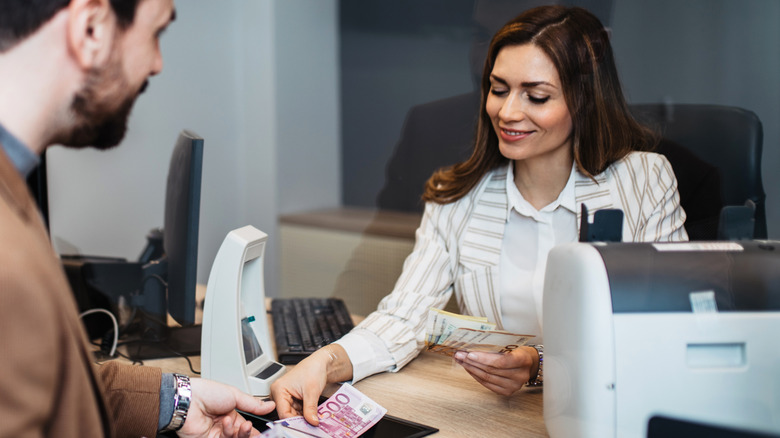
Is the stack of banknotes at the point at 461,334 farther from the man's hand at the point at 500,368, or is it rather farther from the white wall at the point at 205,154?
the white wall at the point at 205,154

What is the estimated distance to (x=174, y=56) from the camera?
151 cm

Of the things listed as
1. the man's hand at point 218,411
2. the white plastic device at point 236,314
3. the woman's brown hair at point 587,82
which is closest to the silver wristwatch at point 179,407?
the man's hand at point 218,411

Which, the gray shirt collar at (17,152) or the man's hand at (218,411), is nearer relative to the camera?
the gray shirt collar at (17,152)

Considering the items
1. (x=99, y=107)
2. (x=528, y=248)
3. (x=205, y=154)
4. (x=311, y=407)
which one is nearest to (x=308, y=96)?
(x=205, y=154)

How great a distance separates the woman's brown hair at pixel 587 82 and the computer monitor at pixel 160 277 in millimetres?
726

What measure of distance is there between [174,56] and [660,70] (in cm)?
106

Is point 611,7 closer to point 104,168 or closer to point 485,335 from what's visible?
point 485,335

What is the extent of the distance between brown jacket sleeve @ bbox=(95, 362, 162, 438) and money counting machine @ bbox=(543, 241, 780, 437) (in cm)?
64

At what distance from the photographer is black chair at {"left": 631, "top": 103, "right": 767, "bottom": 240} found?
4.15ft

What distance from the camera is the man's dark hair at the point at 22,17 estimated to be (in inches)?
26.5

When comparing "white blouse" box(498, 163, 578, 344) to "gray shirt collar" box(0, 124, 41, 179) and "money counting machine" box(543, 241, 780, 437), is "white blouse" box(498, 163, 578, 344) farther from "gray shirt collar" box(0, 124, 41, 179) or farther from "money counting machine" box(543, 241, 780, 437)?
"gray shirt collar" box(0, 124, 41, 179)

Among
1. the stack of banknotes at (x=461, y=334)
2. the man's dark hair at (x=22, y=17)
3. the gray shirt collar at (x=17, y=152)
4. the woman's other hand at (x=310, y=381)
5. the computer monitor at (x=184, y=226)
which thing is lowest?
the woman's other hand at (x=310, y=381)

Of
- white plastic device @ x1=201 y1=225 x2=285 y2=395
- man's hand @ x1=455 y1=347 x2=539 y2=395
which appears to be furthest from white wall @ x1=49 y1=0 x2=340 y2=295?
man's hand @ x1=455 y1=347 x2=539 y2=395

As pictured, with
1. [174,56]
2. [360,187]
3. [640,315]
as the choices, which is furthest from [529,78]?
[360,187]
